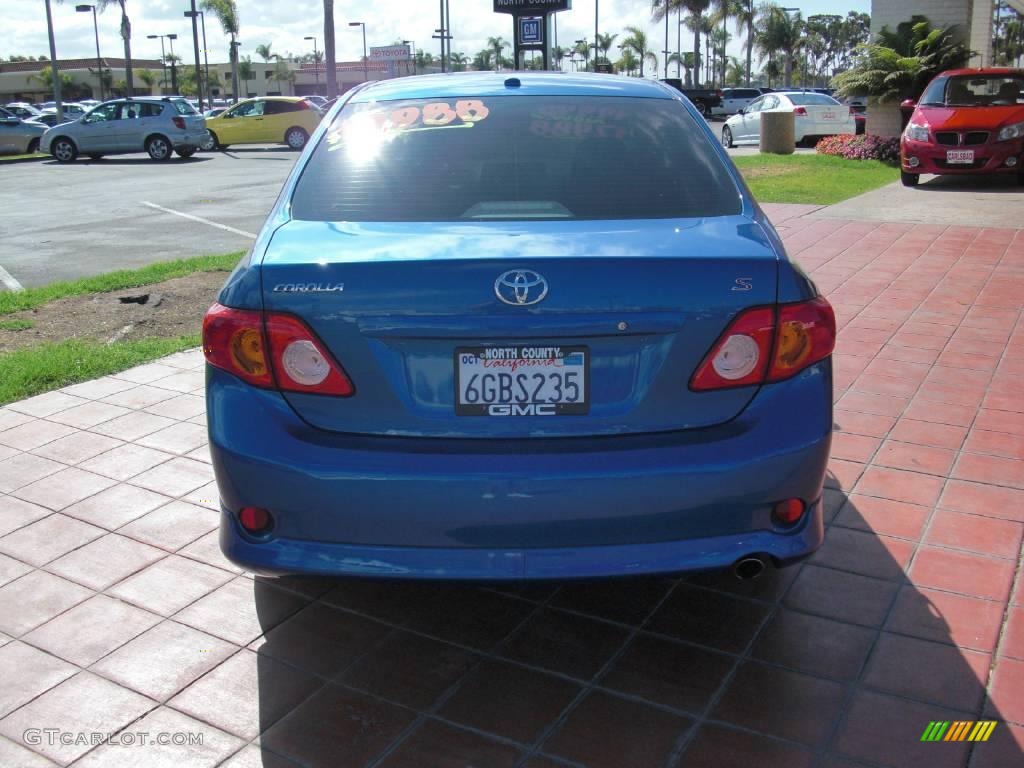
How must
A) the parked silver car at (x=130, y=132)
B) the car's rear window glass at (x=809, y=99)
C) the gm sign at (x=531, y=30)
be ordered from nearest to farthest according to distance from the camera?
the gm sign at (x=531, y=30), the car's rear window glass at (x=809, y=99), the parked silver car at (x=130, y=132)

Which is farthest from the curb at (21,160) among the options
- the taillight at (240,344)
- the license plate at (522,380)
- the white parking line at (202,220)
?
the license plate at (522,380)

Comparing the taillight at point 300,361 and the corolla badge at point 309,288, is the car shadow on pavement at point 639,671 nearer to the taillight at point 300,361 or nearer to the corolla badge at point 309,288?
the taillight at point 300,361

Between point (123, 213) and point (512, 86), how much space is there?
12603 mm

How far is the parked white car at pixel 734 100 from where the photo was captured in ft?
161

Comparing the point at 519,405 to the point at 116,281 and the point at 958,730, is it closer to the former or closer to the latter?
the point at 958,730

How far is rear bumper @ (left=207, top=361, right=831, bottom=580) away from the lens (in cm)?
267

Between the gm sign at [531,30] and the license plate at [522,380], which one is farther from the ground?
the gm sign at [531,30]

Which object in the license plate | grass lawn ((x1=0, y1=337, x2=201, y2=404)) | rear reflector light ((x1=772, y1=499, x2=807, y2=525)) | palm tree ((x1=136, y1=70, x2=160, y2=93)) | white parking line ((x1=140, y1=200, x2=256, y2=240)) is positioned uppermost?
palm tree ((x1=136, y1=70, x2=160, y2=93))

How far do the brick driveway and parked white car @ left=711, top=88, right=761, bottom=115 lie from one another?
154ft

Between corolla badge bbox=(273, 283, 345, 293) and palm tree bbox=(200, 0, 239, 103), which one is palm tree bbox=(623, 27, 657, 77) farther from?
corolla badge bbox=(273, 283, 345, 293)

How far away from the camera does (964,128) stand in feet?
47.2

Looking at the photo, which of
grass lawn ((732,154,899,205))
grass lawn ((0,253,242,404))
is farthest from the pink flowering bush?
grass lawn ((0,253,242,404))

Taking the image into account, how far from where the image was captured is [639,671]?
311cm

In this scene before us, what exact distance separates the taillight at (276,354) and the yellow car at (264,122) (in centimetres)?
2812
